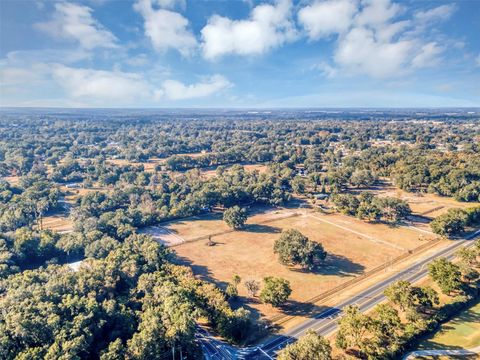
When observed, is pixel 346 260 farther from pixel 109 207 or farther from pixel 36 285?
pixel 109 207

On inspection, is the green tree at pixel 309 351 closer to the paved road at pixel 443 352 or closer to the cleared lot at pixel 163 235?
the paved road at pixel 443 352

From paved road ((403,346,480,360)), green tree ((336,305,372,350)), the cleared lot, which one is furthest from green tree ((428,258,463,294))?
the cleared lot

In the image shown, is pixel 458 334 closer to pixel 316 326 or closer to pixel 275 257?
pixel 316 326

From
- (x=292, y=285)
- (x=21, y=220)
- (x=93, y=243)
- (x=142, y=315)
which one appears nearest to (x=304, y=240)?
(x=292, y=285)

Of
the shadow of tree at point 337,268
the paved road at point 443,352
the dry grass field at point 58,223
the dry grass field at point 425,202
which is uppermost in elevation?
the dry grass field at point 425,202

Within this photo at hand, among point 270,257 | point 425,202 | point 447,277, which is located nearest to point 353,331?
point 447,277

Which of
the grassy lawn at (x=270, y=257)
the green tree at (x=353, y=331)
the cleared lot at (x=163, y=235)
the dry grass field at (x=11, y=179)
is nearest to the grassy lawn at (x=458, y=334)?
the green tree at (x=353, y=331)
